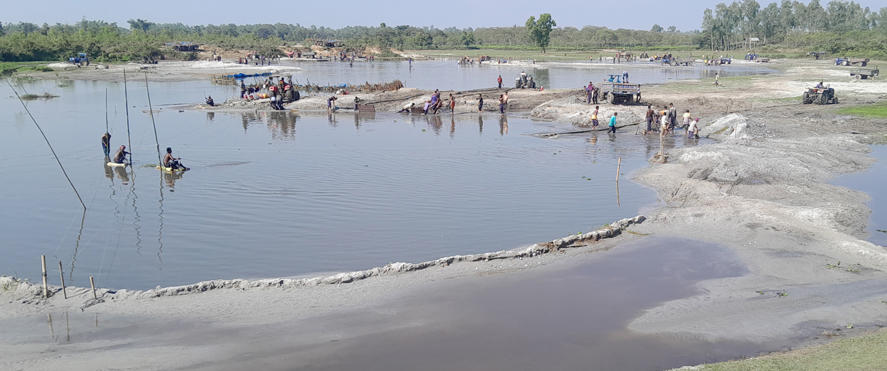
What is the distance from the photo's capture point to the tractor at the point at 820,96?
144 ft

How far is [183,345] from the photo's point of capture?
39.0ft

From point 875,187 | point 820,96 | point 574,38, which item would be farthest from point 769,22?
point 875,187

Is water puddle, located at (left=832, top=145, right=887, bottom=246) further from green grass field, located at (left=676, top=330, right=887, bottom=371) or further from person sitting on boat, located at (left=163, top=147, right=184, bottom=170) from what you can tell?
person sitting on boat, located at (left=163, top=147, right=184, bottom=170)

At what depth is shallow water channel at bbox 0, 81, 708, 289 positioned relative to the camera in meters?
A: 17.4

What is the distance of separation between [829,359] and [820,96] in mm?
39285

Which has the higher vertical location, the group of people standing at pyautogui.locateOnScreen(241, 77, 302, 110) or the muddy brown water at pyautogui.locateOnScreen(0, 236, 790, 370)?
the group of people standing at pyautogui.locateOnScreen(241, 77, 302, 110)

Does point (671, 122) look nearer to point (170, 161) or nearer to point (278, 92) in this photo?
point (170, 161)

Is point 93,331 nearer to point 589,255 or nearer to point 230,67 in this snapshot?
point 589,255

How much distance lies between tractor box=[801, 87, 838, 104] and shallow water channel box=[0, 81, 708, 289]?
1533cm

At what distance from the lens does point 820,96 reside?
4375cm

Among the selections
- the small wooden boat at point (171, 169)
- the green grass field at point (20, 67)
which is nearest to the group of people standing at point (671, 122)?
the small wooden boat at point (171, 169)

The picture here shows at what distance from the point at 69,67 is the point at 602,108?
243 feet

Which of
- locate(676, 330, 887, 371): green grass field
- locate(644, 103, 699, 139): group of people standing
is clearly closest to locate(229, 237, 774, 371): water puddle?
locate(676, 330, 887, 371): green grass field

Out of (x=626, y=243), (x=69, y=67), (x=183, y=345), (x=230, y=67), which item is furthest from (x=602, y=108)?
(x=69, y=67)
